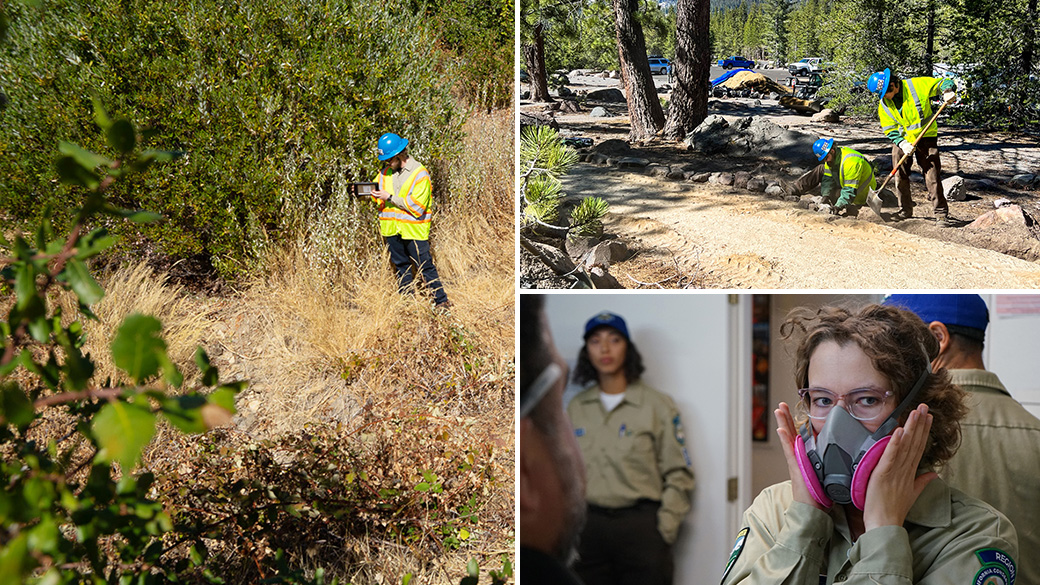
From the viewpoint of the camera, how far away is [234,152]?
496 cm

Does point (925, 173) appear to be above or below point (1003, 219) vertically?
above

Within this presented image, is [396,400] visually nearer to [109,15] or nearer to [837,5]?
[837,5]

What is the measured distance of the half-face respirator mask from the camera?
1830 mm

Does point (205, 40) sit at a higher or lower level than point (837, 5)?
higher

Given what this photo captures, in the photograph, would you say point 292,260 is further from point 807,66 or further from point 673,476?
point 807,66

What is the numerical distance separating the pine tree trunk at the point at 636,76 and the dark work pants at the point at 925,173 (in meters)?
0.78

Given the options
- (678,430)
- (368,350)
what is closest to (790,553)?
(678,430)

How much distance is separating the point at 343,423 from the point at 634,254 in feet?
6.76

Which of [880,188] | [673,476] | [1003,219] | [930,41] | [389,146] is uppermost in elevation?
[930,41]

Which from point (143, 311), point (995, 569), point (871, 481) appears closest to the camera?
point (995, 569)

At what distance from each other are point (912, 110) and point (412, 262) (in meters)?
3.26

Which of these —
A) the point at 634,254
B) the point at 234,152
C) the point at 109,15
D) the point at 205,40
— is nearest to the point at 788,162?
the point at 634,254

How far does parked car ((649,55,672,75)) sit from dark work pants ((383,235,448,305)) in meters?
2.47

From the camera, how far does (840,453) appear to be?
1.85 metres
